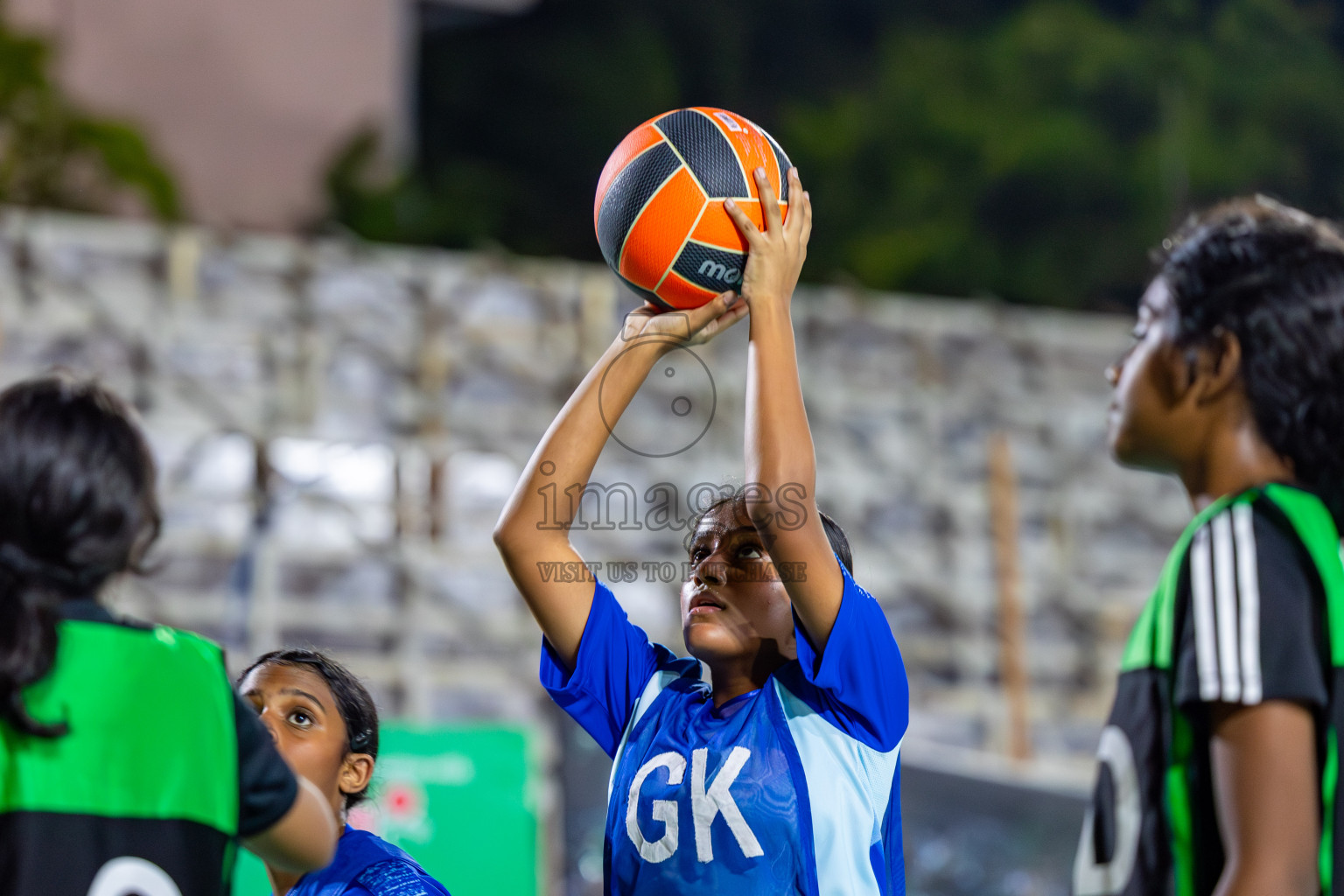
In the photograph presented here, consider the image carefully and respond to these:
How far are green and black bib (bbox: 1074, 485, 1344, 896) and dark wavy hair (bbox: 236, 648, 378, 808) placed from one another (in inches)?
57.0

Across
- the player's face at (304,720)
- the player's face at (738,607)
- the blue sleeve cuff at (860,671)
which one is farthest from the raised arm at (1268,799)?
the player's face at (304,720)

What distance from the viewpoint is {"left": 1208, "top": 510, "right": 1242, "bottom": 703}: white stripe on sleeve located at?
5.83ft

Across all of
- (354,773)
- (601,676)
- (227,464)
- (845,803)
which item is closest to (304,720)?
(354,773)

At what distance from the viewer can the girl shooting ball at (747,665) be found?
2398 millimetres

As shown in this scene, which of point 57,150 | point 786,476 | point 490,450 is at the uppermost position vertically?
point 57,150

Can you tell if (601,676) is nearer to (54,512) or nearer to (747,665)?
(747,665)

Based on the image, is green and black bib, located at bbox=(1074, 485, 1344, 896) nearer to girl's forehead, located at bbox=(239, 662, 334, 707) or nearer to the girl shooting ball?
the girl shooting ball

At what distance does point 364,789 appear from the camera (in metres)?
2.89

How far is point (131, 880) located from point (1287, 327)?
1.66 m

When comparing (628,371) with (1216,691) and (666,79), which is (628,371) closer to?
(1216,691)

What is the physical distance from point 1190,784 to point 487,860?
20.5ft

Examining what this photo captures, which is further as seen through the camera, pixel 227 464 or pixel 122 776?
pixel 227 464

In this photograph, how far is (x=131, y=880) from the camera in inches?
74.4

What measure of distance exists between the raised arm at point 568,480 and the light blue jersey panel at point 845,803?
17.5 inches
